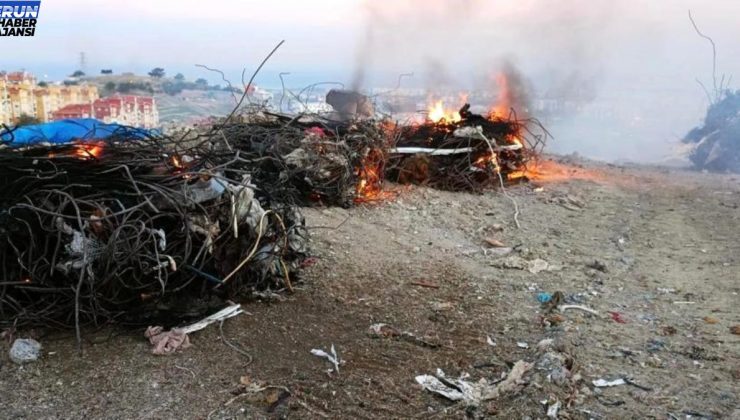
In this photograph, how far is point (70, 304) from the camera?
3.69 meters

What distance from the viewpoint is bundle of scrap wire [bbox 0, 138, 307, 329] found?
3.67 m

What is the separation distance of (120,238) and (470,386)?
246 centimetres

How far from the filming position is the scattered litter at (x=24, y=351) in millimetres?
3416

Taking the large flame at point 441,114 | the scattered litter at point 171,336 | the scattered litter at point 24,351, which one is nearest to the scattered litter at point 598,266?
the scattered litter at point 171,336

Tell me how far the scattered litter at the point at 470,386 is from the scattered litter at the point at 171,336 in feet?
5.07

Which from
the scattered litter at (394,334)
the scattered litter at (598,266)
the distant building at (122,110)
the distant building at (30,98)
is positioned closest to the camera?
the scattered litter at (394,334)

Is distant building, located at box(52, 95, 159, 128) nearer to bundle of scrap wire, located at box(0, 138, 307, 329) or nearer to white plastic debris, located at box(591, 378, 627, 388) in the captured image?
bundle of scrap wire, located at box(0, 138, 307, 329)

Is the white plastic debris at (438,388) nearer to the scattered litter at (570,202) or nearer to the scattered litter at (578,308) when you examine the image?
the scattered litter at (578,308)

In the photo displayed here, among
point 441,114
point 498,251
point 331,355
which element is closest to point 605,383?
point 331,355

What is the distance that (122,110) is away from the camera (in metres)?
12.3

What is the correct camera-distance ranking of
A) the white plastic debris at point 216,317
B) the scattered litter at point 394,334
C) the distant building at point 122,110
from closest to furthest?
1. the white plastic debris at point 216,317
2. the scattered litter at point 394,334
3. the distant building at point 122,110

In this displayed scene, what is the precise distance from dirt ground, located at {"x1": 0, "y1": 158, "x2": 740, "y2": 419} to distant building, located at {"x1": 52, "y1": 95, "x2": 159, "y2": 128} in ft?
24.0

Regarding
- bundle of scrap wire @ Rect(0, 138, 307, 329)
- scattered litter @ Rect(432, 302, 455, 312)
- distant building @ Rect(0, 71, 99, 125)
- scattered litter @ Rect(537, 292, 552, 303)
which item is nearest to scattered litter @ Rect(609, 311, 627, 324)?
scattered litter @ Rect(537, 292, 552, 303)

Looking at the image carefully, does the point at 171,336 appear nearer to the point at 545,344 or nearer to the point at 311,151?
the point at 545,344
